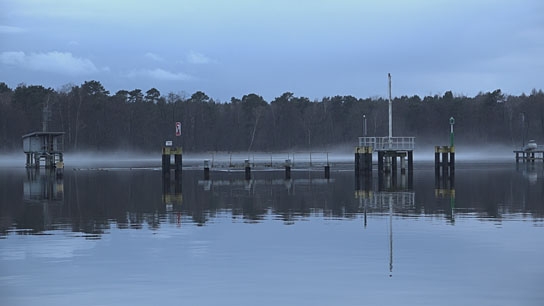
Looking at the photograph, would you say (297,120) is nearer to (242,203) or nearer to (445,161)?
(445,161)

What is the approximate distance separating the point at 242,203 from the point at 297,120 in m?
137

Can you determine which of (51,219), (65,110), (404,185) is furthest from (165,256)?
(65,110)

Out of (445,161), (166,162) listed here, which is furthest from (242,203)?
(445,161)

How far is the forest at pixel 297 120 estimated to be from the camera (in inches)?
6314

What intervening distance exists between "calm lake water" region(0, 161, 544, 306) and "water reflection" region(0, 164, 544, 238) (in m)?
0.11

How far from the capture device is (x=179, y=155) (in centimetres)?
6231

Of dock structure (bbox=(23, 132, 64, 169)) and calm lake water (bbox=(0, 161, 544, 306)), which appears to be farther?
dock structure (bbox=(23, 132, 64, 169))

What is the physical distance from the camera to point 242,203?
3794 cm

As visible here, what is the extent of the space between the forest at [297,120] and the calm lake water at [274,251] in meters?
122

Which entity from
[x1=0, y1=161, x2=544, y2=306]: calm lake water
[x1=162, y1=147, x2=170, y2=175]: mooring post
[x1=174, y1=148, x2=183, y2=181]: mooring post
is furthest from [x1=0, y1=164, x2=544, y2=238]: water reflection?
[x1=162, y1=147, x2=170, y2=175]: mooring post

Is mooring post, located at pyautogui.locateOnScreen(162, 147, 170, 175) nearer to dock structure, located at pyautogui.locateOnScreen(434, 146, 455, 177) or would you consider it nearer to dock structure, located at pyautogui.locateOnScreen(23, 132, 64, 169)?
→ dock structure, located at pyautogui.locateOnScreen(434, 146, 455, 177)

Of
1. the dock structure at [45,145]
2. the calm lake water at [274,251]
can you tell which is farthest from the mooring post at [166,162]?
the dock structure at [45,145]

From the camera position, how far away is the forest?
160m

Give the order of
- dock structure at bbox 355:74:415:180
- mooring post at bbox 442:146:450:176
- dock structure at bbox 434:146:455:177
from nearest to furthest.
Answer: dock structure at bbox 355:74:415:180, dock structure at bbox 434:146:455:177, mooring post at bbox 442:146:450:176
